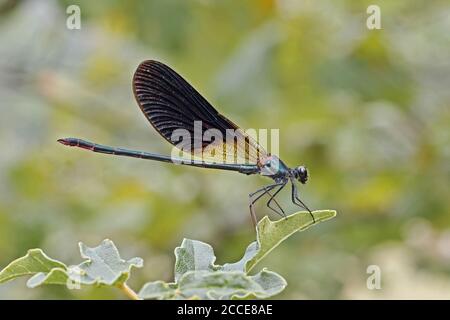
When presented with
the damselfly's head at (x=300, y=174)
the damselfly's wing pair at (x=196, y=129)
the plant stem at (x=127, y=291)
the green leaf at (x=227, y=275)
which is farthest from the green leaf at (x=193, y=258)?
the damselfly's head at (x=300, y=174)

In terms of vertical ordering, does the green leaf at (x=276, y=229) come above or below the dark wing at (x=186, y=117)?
below

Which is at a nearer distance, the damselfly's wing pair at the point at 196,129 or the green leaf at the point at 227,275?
the green leaf at the point at 227,275

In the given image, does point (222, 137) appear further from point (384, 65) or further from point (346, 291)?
point (346, 291)

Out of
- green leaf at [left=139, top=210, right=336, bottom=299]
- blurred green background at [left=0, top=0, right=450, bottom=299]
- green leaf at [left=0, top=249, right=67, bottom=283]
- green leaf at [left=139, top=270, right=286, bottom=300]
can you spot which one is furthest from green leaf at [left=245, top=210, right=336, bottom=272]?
blurred green background at [left=0, top=0, right=450, bottom=299]

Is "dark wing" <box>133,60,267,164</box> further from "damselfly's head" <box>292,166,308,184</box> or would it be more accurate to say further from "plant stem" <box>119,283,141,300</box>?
"plant stem" <box>119,283,141,300</box>

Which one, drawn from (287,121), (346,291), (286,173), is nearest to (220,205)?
(287,121)

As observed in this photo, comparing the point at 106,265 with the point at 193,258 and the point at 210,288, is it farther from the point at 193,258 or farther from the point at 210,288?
the point at 210,288

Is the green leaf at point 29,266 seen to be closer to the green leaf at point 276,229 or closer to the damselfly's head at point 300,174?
the green leaf at point 276,229
